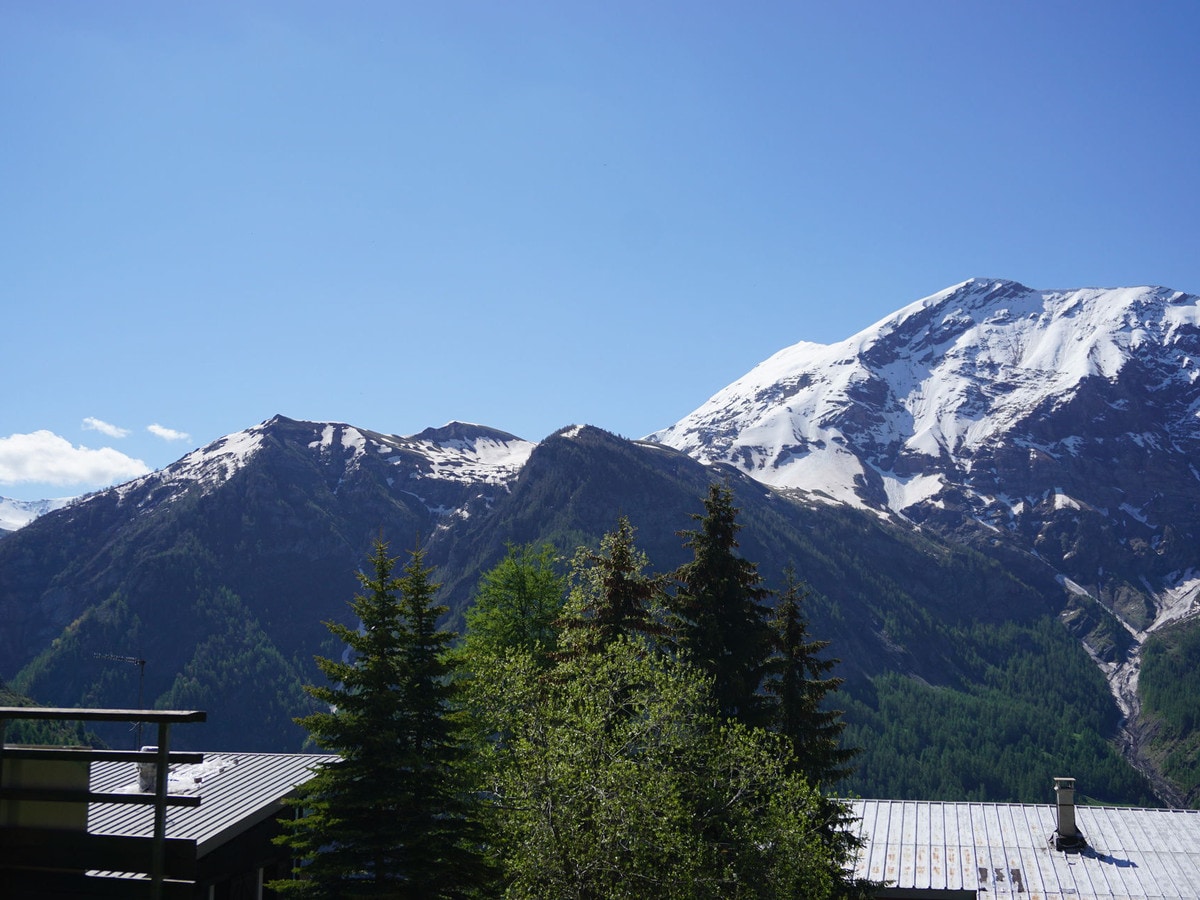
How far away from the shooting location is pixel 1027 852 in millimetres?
45406

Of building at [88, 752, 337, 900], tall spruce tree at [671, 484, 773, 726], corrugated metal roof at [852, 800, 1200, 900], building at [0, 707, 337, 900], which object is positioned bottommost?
corrugated metal roof at [852, 800, 1200, 900]

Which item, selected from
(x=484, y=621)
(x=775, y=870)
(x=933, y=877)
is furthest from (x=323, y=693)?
(x=933, y=877)

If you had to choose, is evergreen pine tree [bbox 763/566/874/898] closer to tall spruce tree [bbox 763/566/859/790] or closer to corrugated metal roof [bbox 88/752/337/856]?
Result: tall spruce tree [bbox 763/566/859/790]

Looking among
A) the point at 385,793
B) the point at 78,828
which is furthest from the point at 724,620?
the point at 78,828

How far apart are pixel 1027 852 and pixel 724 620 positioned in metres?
18.8

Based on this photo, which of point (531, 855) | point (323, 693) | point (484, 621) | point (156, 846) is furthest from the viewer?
point (484, 621)

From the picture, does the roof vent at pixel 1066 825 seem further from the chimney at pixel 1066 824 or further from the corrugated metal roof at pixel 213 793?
the corrugated metal roof at pixel 213 793

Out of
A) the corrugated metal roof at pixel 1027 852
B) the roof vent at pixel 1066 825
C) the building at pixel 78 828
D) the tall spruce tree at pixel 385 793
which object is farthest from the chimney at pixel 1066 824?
the building at pixel 78 828

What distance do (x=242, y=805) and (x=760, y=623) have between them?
16312 millimetres

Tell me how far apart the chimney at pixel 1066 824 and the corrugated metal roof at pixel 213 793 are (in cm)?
2977

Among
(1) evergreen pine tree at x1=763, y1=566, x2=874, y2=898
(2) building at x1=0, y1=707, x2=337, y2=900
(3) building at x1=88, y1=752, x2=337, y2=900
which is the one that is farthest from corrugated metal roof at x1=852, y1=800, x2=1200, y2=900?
(2) building at x1=0, y1=707, x2=337, y2=900

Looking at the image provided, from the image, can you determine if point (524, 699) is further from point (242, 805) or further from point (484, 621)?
point (484, 621)

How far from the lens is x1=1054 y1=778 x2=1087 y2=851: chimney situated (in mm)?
45688

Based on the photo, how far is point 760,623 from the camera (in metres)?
36.6
